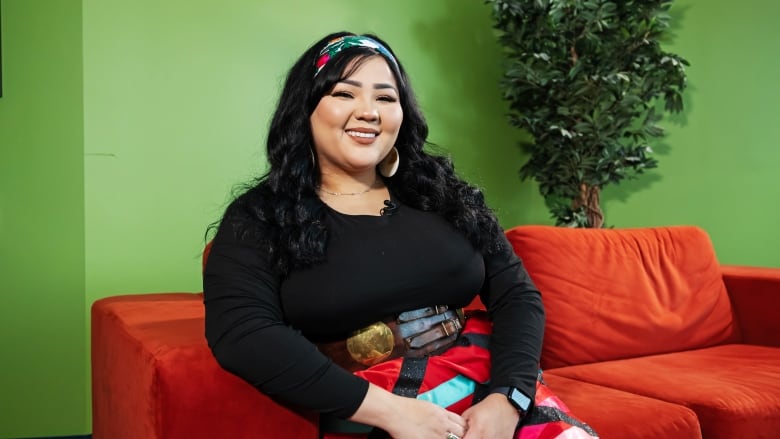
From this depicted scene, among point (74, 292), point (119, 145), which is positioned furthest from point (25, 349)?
point (119, 145)

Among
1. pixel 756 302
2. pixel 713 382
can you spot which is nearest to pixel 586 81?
pixel 756 302

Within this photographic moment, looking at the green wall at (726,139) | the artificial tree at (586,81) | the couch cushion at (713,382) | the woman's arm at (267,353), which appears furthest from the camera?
the green wall at (726,139)

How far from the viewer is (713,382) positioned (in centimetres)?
188

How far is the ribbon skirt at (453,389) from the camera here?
129cm

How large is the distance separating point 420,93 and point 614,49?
0.85 m

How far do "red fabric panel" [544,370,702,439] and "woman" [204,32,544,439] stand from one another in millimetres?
235

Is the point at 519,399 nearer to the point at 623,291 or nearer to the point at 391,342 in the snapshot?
the point at 391,342

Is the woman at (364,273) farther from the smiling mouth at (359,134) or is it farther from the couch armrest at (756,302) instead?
the couch armrest at (756,302)

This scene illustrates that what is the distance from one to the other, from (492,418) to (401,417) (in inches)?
6.5

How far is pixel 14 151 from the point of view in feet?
8.13

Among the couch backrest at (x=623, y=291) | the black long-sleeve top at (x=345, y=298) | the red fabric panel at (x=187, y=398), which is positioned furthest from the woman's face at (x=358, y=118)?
the couch backrest at (x=623, y=291)

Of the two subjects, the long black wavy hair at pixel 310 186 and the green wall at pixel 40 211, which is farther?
the green wall at pixel 40 211

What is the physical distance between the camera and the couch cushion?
1.71 metres

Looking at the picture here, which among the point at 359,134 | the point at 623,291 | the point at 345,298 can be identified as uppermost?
the point at 359,134
